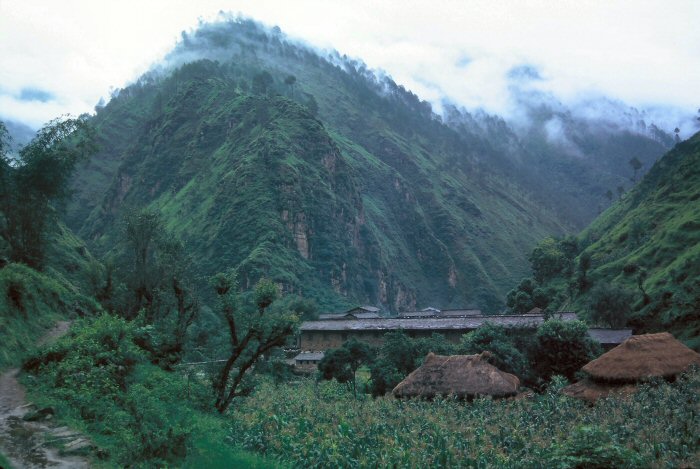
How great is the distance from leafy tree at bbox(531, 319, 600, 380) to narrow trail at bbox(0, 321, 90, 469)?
32.2 meters

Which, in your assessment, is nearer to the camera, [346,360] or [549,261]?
[346,360]

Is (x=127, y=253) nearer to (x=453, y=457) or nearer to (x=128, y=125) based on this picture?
(x=453, y=457)

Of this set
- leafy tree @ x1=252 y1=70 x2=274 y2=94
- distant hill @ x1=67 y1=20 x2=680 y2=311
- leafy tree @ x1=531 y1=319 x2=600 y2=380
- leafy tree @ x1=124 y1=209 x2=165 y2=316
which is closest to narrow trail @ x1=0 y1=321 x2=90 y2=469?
leafy tree @ x1=124 y1=209 x2=165 y2=316

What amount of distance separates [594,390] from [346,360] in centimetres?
2106

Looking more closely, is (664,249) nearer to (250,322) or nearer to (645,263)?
(645,263)

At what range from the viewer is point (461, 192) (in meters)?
191

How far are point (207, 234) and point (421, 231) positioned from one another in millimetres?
76503

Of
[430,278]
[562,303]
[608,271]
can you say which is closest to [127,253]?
[608,271]

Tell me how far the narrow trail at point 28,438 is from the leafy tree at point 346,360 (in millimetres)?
29412

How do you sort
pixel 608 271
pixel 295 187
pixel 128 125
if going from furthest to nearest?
pixel 128 125 < pixel 295 187 < pixel 608 271

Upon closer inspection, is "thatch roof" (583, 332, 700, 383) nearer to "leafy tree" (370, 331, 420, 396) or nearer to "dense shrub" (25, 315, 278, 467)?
"leafy tree" (370, 331, 420, 396)

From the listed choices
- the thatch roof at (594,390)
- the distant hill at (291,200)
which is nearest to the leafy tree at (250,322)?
the thatch roof at (594,390)

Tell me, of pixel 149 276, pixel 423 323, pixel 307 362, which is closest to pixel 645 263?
pixel 423 323

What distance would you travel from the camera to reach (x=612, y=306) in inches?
2447
